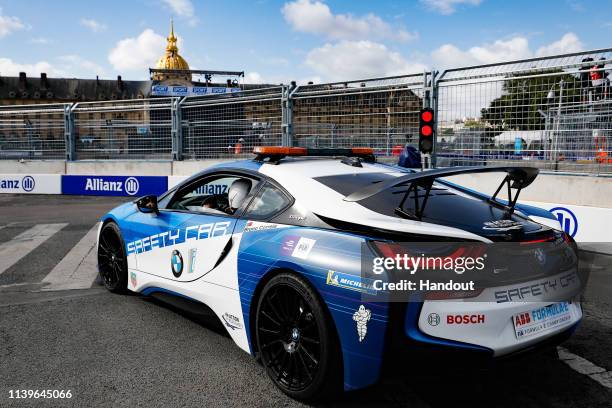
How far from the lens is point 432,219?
2.95 metres

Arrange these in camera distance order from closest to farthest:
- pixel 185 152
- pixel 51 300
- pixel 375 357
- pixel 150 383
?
pixel 375 357 → pixel 150 383 → pixel 51 300 → pixel 185 152

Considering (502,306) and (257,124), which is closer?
(502,306)

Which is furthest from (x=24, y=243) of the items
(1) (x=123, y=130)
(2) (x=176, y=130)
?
(1) (x=123, y=130)

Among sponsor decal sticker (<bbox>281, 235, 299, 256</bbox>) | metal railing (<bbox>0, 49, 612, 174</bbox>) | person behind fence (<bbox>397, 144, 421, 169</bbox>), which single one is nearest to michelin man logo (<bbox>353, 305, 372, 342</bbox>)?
sponsor decal sticker (<bbox>281, 235, 299, 256</bbox>)

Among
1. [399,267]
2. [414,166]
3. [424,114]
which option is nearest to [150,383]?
[399,267]

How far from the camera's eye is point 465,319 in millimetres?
2572

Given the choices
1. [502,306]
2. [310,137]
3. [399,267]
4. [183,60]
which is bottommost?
[502,306]

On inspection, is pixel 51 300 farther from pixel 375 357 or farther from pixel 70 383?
pixel 375 357

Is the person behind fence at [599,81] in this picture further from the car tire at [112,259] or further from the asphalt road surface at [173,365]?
the car tire at [112,259]

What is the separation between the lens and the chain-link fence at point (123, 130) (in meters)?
14.4

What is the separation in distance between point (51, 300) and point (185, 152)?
9.66 meters

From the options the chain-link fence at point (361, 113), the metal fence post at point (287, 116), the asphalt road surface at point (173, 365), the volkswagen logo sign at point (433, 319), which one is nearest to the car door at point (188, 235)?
the asphalt road surface at point (173, 365)

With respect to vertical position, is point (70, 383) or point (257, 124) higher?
point (257, 124)

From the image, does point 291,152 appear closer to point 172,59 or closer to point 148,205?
point 148,205
